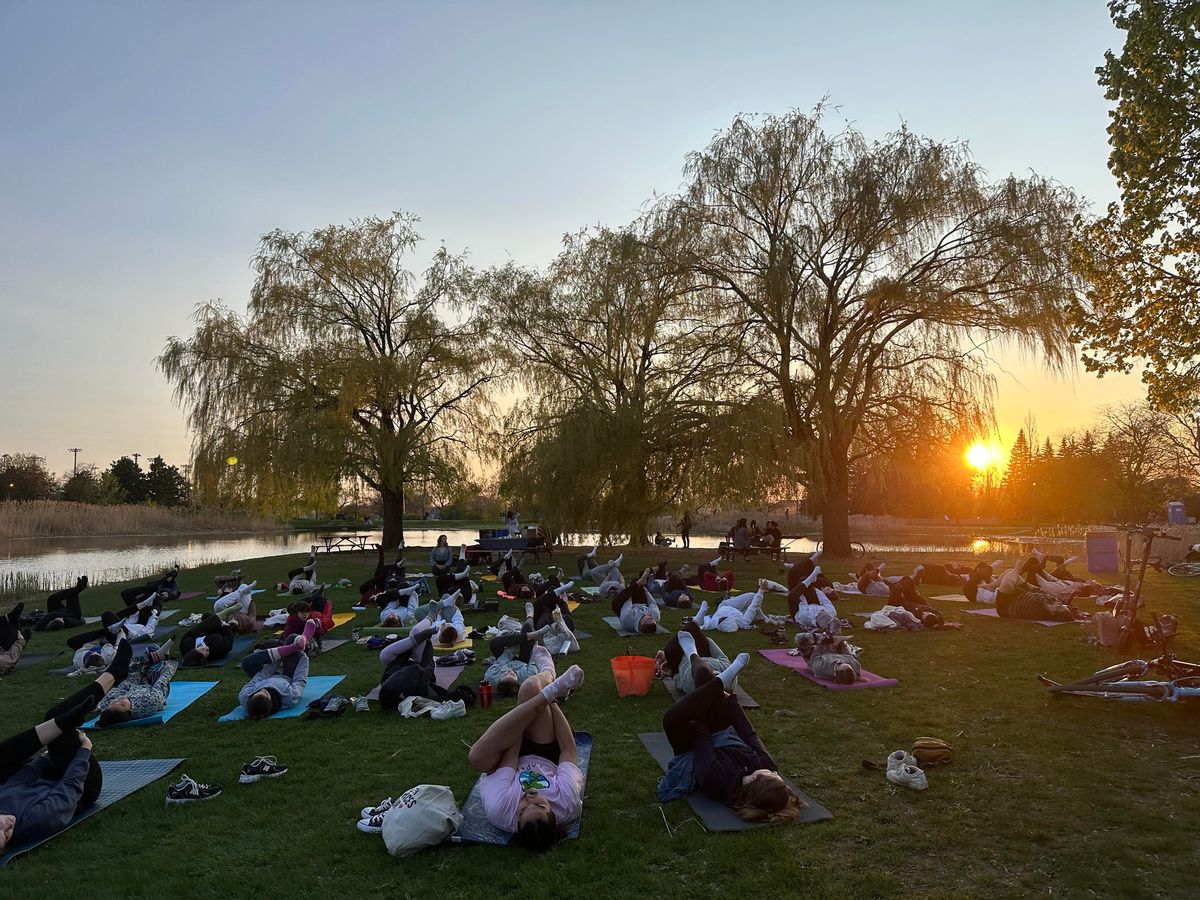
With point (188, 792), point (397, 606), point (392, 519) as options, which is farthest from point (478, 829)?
point (392, 519)

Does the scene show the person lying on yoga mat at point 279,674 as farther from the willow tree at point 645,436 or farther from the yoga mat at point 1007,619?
the willow tree at point 645,436

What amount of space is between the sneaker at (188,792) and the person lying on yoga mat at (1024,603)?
1089 cm

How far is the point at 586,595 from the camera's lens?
47.9ft

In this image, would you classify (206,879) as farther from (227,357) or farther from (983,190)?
(227,357)

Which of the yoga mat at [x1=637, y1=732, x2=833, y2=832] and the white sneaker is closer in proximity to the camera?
the yoga mat at [x1=637, y1=732, x2=833, y2=832]

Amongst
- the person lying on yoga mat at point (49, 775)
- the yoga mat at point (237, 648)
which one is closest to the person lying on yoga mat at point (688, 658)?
the person lying on yoga mat at point (49, 775)

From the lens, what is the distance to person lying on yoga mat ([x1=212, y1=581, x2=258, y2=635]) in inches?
451

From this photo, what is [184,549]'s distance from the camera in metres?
31.9

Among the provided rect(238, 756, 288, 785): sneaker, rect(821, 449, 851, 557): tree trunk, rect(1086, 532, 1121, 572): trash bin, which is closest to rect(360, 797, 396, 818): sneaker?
rect(238, 756, 288, 785): sneaker

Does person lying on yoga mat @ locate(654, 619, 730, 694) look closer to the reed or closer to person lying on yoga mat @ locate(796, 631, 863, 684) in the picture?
person lying on yoga mat @ locate(796, 631, 863, 684)

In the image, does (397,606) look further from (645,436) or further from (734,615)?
(645,436)

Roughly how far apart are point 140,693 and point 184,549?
92.9 ft

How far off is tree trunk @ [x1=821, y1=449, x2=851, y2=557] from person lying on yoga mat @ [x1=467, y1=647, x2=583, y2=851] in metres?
15.4

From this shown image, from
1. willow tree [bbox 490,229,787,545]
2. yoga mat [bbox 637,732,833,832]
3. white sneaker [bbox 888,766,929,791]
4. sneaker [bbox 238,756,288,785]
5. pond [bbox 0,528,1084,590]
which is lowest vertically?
pond [bbox 0,528,1084,590]
